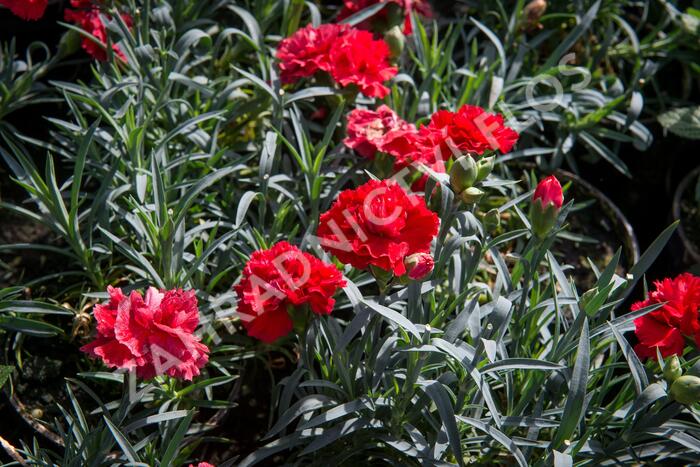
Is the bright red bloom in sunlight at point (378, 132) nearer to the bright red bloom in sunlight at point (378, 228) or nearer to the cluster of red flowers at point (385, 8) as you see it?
the bright red bloom in sunlight at point (378, 228)

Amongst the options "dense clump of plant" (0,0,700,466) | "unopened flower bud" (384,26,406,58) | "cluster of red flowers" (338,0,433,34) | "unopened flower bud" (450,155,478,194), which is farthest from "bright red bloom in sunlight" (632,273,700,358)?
"cluster of red flowers" (338,0,433,34)

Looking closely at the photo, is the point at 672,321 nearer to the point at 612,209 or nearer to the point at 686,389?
the point at 686,389

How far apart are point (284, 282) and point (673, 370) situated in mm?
514

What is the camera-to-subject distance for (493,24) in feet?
6.04

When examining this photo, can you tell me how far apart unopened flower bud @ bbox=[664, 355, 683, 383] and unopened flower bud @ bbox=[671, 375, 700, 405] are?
21mm

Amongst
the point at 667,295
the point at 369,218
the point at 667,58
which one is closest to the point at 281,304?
the point at 369,218

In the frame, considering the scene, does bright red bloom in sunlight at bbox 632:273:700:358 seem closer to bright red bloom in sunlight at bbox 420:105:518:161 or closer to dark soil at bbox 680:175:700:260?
bright red bloom in sunlight at bbox 420:105:518:161

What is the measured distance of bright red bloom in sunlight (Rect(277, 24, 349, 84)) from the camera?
1.40 metres

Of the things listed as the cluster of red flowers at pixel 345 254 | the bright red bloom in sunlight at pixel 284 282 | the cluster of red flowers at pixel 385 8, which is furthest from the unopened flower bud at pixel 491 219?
the cluster of red flowers at pixel 385 8

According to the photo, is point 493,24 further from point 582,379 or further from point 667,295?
point 582,379

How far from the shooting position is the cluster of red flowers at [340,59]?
1390 millimetres

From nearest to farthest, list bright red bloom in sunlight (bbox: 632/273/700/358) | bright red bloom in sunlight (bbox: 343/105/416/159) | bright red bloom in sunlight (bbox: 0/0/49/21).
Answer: bright red bloom in sunlight (bbox: 632/273/700/358)
bright red bloom in sunlight (bbox: 343/105/416/159)
bright red bloom in sunlight (bbox: 0/0/49/21)

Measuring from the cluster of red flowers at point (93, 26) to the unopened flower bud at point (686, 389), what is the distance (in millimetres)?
1125

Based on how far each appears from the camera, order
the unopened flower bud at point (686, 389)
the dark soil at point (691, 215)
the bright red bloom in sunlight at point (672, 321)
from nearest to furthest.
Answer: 1. the unopened flower bud at point (686, 389)
2. the bright red bloom in sunlight at point (672, 321)
3. the dark soil at point (691, 215)
